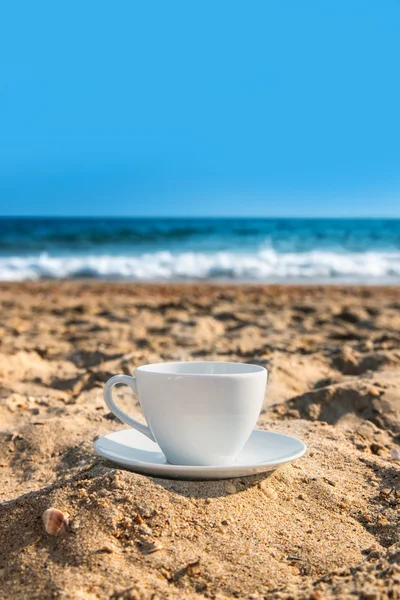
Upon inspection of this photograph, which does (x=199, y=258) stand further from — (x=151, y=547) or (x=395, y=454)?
(x=151, y=547)

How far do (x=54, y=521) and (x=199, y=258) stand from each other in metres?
15.1

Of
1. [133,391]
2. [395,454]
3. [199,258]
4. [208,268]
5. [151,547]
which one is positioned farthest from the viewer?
[199,258]

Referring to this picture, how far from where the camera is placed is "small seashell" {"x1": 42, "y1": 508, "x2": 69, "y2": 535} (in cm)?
149

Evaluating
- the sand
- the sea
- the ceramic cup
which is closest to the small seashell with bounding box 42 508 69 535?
the sand

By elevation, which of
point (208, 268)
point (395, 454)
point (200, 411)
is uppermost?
point (200, 411)

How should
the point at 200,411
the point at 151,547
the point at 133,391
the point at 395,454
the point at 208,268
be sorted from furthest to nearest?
the point at 208,268
the point at 395,454
the point at 133,391
the point at 200,411
the point at 151,547

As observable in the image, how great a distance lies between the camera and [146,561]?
1.41 metres

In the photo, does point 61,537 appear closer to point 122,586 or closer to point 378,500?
point 122,586

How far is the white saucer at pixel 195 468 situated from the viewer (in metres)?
1.55

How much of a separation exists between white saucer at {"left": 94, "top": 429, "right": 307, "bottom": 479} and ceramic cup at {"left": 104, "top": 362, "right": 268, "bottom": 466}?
0.17 ft

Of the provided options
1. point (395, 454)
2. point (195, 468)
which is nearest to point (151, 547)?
point (195, 468)

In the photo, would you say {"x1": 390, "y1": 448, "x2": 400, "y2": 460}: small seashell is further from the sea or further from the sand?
the sea

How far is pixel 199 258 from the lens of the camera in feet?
54.2

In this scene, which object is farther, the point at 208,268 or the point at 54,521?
the point at 208,268
